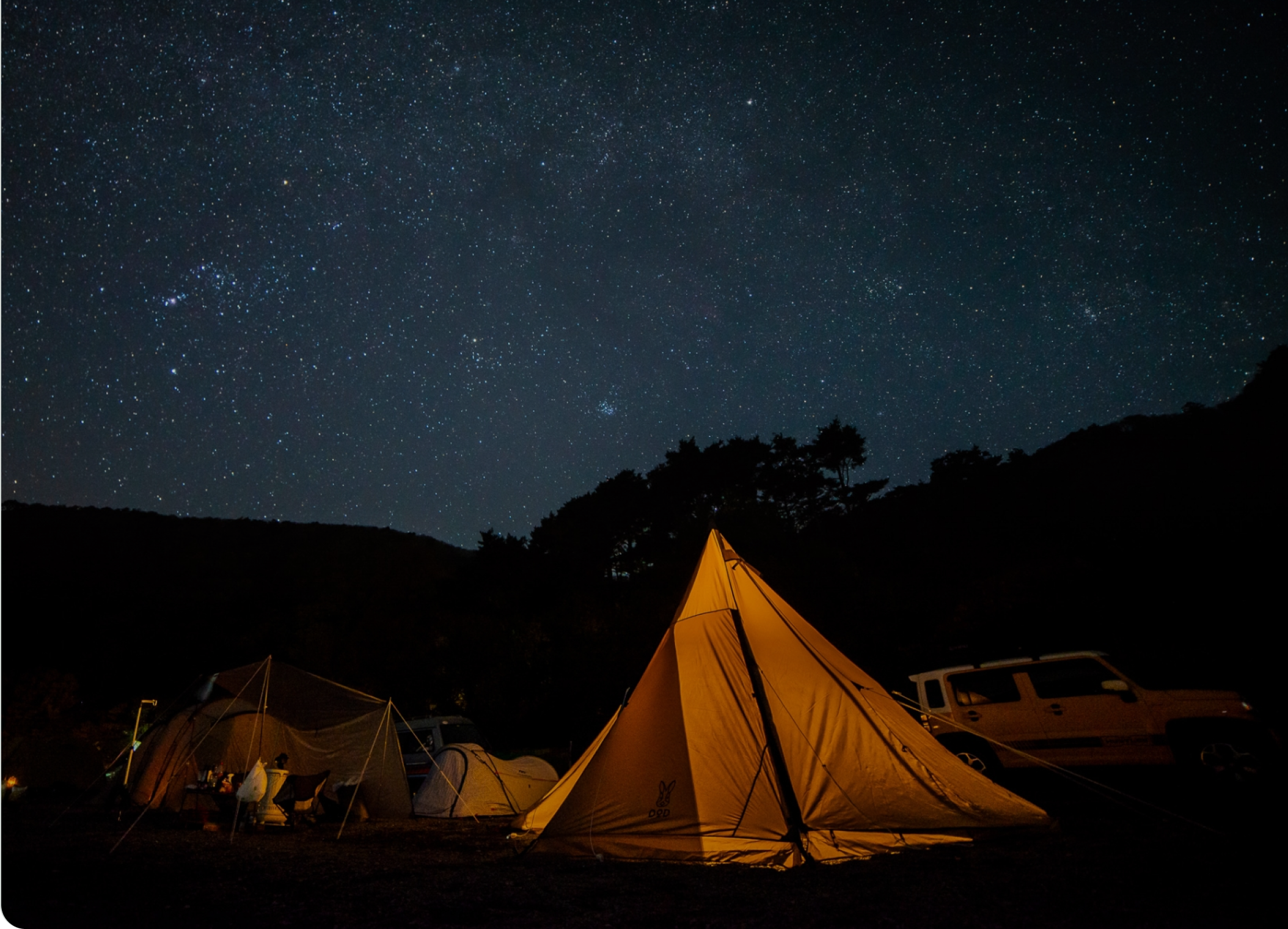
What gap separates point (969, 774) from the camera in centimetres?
628

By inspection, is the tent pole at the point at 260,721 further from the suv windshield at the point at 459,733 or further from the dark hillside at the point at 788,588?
the dark hillside at the point at 788,588

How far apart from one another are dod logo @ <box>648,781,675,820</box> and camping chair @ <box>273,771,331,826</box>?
6.49m

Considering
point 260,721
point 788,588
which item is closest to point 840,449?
point 788,588

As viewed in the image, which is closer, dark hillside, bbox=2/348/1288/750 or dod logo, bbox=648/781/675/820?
dod logo, bbox=648/781/675/820

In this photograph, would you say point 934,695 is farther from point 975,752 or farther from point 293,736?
point 293,736

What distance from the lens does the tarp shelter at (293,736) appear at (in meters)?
11.0

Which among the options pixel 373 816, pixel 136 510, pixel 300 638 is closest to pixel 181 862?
pixel 373 816

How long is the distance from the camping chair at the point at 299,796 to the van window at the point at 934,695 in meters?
9.28

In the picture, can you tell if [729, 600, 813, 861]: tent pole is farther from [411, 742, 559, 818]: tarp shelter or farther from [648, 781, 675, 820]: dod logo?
[411, 742, 559, 818]: tarp shelter

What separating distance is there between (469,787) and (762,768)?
6835mm

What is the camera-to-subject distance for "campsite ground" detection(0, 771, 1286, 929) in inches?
164

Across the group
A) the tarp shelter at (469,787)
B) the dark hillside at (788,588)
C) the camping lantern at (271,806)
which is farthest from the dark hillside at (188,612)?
the camping lantern at (271,806)

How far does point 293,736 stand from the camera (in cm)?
1135

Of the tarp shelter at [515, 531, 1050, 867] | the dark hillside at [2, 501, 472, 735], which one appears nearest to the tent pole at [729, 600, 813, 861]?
the tarp shelter at [515, 531, 1050, 867]
